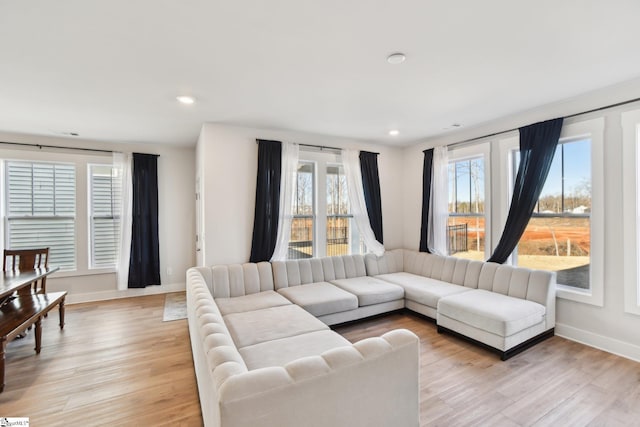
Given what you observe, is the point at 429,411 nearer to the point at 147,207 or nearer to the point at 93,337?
the point at 93,337

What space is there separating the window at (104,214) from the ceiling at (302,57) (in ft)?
4.28

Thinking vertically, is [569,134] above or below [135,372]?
above

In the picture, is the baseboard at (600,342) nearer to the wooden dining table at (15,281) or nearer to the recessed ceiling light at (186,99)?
the recessed ceiling light at (186,99)

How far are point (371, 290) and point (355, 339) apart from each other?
68 cm

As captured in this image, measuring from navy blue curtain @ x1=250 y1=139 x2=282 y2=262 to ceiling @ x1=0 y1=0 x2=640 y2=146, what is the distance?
590 millimetres

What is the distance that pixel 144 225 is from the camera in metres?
4.78

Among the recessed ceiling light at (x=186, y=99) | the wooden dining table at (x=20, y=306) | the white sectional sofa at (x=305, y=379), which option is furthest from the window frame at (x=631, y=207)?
the wooden dining table at (x=20, y=306)

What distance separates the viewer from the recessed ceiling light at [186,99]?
9.24ft

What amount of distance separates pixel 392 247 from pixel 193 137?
3793 mm

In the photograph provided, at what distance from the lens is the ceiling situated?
1620 mm

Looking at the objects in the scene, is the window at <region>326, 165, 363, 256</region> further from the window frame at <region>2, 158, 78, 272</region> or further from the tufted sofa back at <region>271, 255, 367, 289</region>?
the window frame at <region>2, 158, 78, 272</region>

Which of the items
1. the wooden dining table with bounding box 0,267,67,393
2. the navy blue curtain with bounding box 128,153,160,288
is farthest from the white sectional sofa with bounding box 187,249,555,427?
the navy blue curtain with bounding box 128,153,160,288

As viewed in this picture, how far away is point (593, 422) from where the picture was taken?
188 centimetres

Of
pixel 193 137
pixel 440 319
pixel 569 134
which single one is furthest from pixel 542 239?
pixel 193 137
